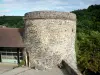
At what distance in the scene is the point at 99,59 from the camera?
24453 millimetres

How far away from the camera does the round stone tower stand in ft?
55.8

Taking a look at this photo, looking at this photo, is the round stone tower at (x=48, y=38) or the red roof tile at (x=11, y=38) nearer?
the round stone tower at (x=48, y=38)

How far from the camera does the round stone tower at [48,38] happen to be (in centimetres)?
1700

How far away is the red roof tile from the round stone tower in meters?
1.82

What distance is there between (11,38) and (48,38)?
4285mm

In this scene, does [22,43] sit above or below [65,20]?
below

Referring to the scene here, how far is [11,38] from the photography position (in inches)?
783

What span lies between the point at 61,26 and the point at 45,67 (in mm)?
3224

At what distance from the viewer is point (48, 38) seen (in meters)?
17.0

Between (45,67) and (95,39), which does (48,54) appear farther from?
(95,39)

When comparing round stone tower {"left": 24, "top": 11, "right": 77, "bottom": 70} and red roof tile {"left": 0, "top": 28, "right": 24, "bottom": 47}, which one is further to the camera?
red roof tile {"left": 0, "top": 28, "right": 24, "bottom": 47}

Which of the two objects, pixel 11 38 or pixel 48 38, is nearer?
pixel 48 38

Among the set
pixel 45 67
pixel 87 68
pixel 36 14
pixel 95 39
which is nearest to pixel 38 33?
pixel 36 14

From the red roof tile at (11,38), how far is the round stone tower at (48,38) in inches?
71.5
